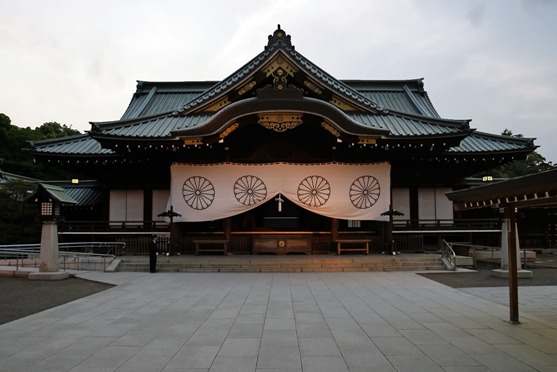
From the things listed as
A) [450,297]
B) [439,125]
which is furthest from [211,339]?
[439,125]

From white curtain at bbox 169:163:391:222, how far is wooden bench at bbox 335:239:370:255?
1027 mm

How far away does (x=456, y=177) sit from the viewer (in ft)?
62.6

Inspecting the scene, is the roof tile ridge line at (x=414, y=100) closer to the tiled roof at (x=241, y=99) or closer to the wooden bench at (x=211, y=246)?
the tiled roof at (x=241, y=99)

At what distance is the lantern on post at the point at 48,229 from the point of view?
13.0 meters

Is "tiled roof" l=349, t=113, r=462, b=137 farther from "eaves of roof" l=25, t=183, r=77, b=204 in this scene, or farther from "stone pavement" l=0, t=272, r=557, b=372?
"eaves of roof" l=25, t=183, r=77, b=204

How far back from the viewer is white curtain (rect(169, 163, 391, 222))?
16.8 m

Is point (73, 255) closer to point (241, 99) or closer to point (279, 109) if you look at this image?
point (241, 99)

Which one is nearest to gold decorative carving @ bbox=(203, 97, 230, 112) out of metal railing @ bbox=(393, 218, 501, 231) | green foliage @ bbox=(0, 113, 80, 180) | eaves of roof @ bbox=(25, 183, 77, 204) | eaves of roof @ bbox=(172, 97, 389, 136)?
eaves of roof @ bbox=(172, 97, 389, 136)

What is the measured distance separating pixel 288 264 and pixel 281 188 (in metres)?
3.51

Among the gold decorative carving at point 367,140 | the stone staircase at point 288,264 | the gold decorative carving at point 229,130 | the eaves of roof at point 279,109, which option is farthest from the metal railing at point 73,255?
the gold decorative carving at point 367,140

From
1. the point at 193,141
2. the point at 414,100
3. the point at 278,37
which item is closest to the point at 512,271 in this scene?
the point at 193,141

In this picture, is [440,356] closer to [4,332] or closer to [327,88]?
[4,332]

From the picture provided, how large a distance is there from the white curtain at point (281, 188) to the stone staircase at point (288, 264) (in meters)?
2.33

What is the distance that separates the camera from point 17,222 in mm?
19703
